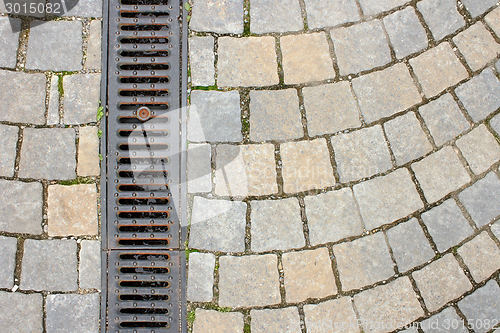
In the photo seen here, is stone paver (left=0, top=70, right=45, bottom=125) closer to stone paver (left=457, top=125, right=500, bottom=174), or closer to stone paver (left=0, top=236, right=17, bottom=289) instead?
stone paver (left=0, top=236, right=17, bottom=289)

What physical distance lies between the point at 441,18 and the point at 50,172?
9.34 feet

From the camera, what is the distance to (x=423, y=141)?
248cm

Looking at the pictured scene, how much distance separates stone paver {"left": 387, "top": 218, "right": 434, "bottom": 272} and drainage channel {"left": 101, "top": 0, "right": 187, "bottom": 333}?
1.42m

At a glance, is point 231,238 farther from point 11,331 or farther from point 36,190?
point 11,331

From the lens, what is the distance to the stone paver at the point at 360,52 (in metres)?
2.50

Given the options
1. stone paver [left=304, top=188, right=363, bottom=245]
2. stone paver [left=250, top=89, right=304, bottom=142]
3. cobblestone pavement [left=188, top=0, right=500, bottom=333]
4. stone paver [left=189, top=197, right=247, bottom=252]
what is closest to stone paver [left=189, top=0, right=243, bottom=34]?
cobblestone pavement [left=188, top=0, right=500, bottom=333]

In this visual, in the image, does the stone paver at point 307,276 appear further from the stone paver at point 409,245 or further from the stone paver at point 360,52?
the stone paver at point 360,52

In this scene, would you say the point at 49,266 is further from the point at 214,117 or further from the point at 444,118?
the point at 444,118

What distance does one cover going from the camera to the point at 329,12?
252 centimetres

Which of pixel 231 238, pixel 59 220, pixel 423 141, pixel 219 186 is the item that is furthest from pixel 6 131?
pixel 423 141

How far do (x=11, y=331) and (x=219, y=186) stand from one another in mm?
1656

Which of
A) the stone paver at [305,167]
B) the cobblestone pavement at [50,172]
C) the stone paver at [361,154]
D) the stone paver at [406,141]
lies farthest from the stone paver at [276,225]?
the cobblestone pavement at [50,172]

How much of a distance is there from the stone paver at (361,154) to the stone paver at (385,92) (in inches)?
5.0

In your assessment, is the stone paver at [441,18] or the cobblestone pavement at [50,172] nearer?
the cobblestone pavement at [50,172]
